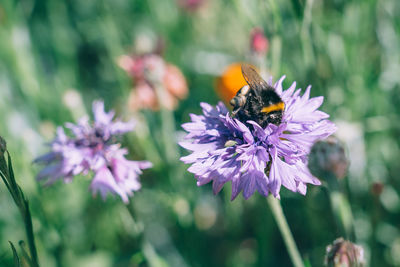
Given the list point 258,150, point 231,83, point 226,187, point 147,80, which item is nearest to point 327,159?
point 258,150

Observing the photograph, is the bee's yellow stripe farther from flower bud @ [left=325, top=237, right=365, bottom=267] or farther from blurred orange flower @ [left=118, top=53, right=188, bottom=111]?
blurred orange flower @ [left=118, top=53, right=188, bottom=111]

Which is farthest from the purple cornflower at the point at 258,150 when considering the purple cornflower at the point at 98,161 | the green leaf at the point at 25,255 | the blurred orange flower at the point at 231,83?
the blurred orange flower at the point at 231,83

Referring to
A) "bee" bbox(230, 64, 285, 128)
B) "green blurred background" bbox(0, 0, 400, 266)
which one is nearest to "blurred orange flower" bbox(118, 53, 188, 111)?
"green blurred background" bbox(0, 0, 400, 266)

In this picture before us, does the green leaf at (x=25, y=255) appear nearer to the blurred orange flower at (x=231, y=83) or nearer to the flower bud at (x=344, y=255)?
the flower bud at (x=344, y=255)

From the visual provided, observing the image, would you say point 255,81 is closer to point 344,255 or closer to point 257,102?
point 257,102

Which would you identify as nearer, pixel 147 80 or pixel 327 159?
pixel 327 159
